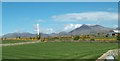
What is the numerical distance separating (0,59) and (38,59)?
188cm

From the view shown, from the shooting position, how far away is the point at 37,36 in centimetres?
3881

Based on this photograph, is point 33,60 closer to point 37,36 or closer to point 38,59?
point 38,59

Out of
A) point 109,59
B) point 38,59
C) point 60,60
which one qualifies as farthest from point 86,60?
point 109,59

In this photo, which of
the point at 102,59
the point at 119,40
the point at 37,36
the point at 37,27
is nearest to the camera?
the point at 102,59

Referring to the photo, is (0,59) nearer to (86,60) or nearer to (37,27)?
(86,60)

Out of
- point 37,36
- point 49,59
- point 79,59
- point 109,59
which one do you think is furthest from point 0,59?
point 37,36

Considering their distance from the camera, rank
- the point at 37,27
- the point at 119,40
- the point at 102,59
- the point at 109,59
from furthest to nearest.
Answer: the point at 37,27, the point at 119,40, the point at 102,59, the point at 109,59

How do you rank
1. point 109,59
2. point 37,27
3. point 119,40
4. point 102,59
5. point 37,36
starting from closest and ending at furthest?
1. point 109,59
2. point 102,59
3. point 119,40
4. point 37,27
5. point 37,36

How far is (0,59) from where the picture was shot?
13289mm

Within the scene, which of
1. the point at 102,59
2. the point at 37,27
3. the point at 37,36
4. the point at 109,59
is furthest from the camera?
the point at 37,36

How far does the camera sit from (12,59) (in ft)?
43.0

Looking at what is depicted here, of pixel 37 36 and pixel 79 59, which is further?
pixel 37 36

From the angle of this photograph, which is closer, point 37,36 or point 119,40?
point 119,40

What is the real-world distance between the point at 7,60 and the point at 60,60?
101 inches
